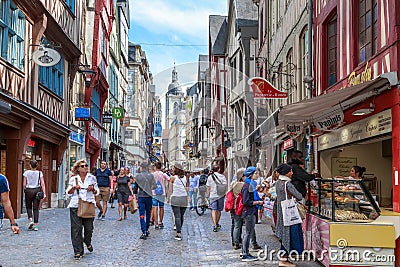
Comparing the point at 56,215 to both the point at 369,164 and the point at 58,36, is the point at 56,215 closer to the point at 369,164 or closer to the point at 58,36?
the point at 58,36

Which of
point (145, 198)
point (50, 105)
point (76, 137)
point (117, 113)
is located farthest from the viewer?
point (117, 113)

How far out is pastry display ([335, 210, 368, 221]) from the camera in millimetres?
7891

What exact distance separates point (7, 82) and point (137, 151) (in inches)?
1380

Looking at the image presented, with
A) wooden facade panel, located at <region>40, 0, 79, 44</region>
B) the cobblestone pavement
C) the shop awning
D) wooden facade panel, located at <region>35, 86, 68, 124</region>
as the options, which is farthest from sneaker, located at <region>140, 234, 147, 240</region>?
wooden facade panel, located at <region>40, 0, 79, 44</region>

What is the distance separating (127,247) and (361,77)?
18.3ft

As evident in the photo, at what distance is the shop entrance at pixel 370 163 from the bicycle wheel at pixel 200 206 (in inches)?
223

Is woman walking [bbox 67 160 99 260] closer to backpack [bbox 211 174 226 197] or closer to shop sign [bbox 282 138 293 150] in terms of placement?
backpack [bbox 211 174 226 197]

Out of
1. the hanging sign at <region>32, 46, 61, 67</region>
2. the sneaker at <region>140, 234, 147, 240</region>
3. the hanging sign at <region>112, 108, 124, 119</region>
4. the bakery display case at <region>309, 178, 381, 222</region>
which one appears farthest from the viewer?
the hanging sign at <region>112, 108, 124, 119</region>

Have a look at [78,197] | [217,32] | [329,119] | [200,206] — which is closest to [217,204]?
[329,119]

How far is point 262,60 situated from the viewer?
86.9 ft

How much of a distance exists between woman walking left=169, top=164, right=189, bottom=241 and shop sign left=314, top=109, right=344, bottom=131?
330 centimetres

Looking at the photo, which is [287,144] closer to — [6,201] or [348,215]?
[348,215]

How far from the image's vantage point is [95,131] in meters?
30.7

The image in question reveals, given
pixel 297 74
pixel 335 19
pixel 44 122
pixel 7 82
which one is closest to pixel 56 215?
pixel 44 122
